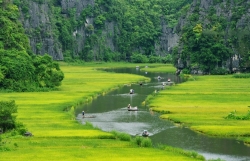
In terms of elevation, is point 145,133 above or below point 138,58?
below

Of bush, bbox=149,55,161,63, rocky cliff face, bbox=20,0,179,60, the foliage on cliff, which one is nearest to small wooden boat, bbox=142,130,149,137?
the foliage on cliff

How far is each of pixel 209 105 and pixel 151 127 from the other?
14277mm

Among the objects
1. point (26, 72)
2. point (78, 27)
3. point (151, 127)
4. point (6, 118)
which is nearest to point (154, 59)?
point (78, 27)

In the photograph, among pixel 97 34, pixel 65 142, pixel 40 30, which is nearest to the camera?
pixel 65 142

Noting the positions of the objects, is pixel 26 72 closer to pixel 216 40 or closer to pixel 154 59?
Result: pixel 216 40

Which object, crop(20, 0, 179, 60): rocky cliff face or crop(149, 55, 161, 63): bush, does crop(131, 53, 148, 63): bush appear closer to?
crop(149, 55, 161, 63): bush

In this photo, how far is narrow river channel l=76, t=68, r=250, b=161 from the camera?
124 ft

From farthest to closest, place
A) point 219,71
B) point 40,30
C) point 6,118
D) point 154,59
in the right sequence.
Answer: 1. point 154,59
2. point 40,30
3. point 219,71
4. point 6,118

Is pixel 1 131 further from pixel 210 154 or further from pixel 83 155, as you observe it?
pixel 210 154

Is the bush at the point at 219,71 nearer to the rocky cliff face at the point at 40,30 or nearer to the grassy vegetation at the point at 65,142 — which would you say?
the grassy vegetation at the point at 65,142

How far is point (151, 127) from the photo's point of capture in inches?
1848

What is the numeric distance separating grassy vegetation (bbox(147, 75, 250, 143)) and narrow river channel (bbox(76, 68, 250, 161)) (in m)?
1.41

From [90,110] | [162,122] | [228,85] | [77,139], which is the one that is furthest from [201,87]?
[77,139]

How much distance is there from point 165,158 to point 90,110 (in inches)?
983
